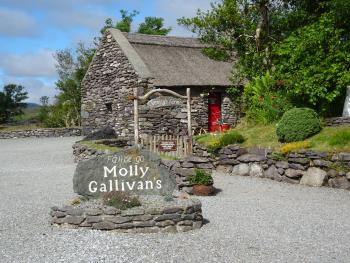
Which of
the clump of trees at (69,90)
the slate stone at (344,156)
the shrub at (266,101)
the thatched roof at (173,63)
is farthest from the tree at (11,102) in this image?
the slate stone at (344,156)

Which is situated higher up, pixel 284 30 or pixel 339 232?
pixel 284 30

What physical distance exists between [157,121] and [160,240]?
569 inches

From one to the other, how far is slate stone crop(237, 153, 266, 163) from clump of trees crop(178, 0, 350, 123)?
122 inches

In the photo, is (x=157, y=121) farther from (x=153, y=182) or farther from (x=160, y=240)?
(x=160, y=240)

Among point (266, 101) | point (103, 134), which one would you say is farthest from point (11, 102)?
point (266, 101)

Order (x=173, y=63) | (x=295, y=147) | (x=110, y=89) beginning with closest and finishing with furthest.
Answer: (x=295, y=147) → (x=173, y=63) → (x=110, y=89)

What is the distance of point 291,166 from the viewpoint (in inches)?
481

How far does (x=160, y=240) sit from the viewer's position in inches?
268

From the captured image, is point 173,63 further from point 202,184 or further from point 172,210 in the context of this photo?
point 172,210

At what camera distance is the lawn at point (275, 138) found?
473 inches

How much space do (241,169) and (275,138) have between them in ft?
5.16

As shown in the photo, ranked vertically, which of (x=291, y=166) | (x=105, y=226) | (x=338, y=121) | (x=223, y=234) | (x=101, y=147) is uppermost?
(x=338, y=121)

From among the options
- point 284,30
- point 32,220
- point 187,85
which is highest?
point 284,30

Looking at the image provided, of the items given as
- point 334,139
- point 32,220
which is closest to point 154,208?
point 32,220
